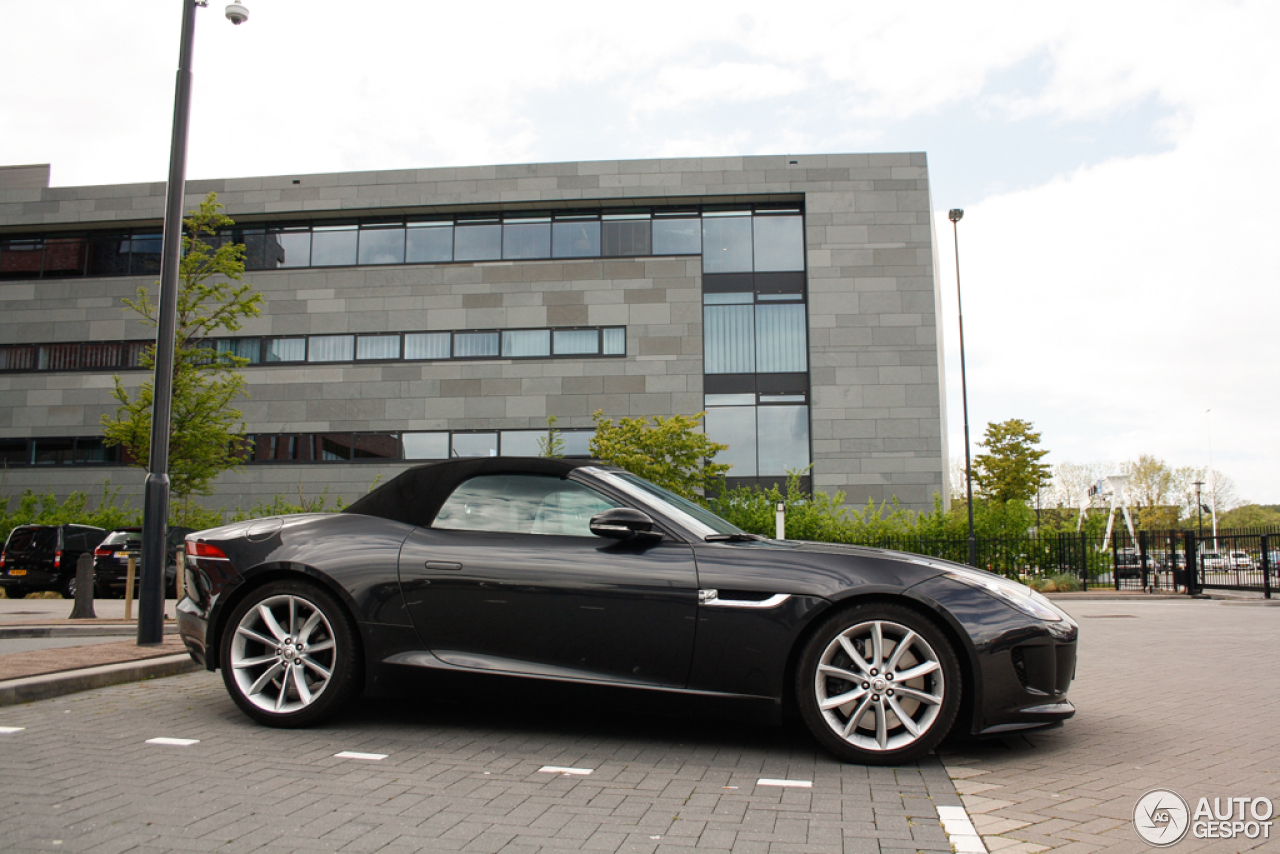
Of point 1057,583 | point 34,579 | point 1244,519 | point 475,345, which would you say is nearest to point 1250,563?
point 1057,583

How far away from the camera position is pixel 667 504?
4.54 meters

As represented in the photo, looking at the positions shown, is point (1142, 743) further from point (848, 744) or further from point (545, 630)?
point (545, 630)

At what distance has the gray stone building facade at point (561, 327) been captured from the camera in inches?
1091

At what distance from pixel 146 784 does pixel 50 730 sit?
1.38 meters

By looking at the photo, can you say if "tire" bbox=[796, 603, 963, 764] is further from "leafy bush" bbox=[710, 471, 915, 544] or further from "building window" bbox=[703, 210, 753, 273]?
"building window" bbox=[703, 210, 753, 273]

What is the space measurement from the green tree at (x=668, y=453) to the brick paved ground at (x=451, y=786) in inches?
711

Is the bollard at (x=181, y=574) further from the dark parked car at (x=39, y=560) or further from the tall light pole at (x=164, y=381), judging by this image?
the dark parked car at (x=39, y=560)

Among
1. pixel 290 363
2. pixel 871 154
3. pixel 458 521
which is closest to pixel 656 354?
pixel 871 154

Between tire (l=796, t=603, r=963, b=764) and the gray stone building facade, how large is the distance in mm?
23618

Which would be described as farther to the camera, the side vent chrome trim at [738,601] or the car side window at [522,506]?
the car side window at [522,506]

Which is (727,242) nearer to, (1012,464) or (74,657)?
(1012,464)

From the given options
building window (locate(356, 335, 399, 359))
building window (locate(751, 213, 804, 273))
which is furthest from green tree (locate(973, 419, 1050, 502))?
building window (locate(356, 335, 399, 359))

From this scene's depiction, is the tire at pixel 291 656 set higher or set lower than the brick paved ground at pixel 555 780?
higher

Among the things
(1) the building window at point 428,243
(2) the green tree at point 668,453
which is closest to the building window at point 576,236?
(1) the building window at point 428,243
